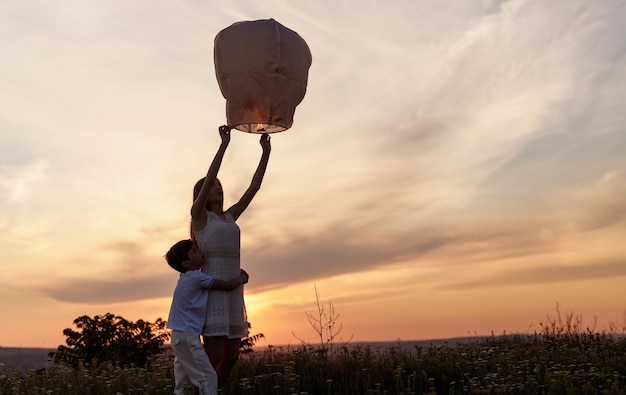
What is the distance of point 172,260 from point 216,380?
1.20 metres

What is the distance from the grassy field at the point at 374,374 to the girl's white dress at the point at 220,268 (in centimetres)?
144

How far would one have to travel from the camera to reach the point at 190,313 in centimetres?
678

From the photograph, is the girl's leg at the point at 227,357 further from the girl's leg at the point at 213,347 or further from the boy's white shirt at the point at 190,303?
the boy's white shirt at the point at 190,303

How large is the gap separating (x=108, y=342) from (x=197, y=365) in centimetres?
706

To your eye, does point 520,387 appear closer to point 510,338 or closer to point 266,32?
point 266,32

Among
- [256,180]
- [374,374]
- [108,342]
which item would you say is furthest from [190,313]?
[108,342]

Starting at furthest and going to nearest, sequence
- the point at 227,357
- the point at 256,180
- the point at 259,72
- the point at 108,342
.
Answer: the point at 108,342 < the point at 256,180 < the point at 259,72 < the point at 227,357

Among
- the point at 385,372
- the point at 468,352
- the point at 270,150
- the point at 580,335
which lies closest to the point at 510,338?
the point at 580,335

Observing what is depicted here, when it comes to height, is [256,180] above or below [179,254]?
above

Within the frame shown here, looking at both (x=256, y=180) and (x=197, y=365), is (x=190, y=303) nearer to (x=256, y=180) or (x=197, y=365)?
(x=197, y=365)

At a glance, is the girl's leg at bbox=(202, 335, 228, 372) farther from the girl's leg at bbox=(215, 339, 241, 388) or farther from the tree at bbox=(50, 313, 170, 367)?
the tree at bbox=(50, 313, 170, 367)

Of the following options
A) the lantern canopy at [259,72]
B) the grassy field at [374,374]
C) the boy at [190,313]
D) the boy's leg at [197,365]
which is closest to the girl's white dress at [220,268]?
the boy at [190,313]

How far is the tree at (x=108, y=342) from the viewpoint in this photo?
13.0 metres

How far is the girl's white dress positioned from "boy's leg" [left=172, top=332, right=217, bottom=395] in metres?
0.20
